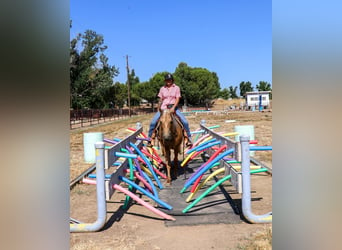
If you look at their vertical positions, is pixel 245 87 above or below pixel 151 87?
above

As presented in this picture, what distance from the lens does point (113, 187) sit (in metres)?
4.46

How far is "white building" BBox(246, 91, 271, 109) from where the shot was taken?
179ft

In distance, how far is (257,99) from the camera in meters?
57.1

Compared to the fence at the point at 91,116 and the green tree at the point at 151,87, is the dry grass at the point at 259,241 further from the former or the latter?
the green tree at the point at 151,87

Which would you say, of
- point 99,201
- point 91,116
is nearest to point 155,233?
point 99,201

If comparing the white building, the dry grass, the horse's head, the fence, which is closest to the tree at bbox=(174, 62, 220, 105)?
the white building

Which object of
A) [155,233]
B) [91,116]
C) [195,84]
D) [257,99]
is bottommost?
[155,233]

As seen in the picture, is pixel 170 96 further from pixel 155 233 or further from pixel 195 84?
pixel 195 84

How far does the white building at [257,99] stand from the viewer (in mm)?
54409

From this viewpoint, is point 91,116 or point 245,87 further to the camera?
point 245,87

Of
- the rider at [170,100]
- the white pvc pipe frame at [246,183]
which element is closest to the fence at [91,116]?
the rider at [170,100]

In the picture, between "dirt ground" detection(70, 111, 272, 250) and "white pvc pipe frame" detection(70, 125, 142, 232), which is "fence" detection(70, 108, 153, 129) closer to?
"dirt ground" detection(70, 111, 272, 250)
